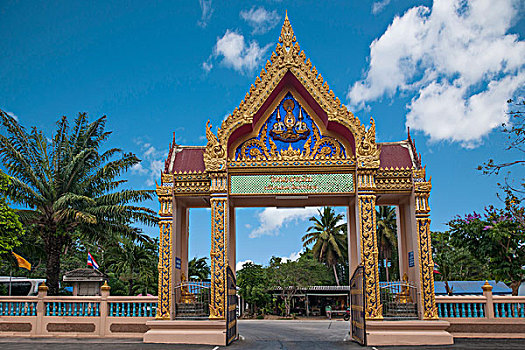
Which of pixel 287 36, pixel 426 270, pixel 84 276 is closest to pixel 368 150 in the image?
pixel 426 270

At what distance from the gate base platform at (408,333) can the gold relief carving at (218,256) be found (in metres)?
4.13

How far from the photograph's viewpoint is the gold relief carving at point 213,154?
47.9 feet

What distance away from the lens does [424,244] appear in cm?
1412

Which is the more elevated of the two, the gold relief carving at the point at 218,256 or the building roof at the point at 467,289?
the gold relief carving at the point at 218,256

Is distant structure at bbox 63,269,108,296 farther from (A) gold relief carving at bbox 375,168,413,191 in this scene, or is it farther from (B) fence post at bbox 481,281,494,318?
(B) fence post at bbox 481,281,494,318

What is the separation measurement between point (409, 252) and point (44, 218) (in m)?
13.1

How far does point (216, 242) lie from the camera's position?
1432 cm

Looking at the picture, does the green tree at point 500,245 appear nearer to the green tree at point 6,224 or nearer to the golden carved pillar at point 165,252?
the golden carved pillar at point 165,252

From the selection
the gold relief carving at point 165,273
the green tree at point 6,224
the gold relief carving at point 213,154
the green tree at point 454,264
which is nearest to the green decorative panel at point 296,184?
the gold relief carving at point 213,154

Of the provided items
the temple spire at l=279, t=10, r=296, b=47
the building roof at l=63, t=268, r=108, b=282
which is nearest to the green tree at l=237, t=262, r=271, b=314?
the building roof at l=63, t=268, r=108, b=282

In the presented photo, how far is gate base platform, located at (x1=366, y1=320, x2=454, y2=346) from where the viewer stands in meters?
13.1

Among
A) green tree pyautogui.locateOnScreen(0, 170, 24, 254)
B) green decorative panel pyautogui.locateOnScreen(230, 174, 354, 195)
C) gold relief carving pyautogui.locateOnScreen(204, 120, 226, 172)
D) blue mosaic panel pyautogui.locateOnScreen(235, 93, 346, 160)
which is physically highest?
blue mosaic panel pyautogui.locateOnScreen(235, 93, 346, 160)

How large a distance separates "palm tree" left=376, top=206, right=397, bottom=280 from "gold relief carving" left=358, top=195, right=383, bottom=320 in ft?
88.9

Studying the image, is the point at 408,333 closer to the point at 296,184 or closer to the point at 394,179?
the point at 394,179
